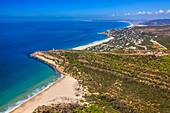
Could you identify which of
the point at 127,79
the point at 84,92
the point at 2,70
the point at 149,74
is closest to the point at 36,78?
the point at 2,70

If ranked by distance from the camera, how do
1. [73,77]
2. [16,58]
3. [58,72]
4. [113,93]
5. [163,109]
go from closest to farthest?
[163,109]
[113,93]
[73,77]
[58,72]
[16,58]

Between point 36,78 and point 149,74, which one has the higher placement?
point 149,74

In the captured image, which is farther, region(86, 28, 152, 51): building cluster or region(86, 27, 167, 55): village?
region(86, 28, 152, 51): building cluster

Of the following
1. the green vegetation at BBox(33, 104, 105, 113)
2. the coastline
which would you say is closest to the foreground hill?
the green vegetation at BBox(33, 104, 105, 113)

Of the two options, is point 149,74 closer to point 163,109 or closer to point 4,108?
point 163,109

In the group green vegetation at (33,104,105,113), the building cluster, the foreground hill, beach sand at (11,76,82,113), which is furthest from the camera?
the building cluster

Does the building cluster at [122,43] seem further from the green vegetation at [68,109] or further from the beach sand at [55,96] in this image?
the green vegetation at [68,109]

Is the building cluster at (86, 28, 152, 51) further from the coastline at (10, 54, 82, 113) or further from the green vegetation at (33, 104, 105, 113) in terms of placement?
the green vegetation at (33, 104, 105, 113)
